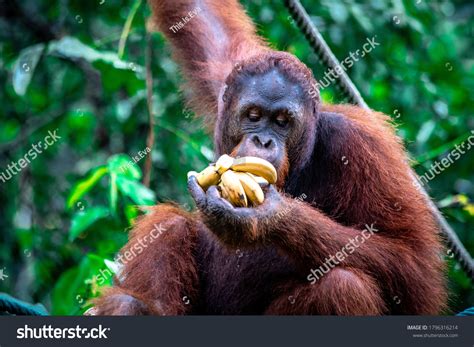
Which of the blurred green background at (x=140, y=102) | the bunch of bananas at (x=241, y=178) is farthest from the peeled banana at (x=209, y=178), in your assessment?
the blurred green background at (x=140, y=102)

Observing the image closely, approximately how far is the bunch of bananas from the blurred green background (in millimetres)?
1999

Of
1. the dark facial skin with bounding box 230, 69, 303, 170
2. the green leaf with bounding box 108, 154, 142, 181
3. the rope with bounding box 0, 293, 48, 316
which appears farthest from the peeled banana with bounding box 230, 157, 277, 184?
the green leaf with bounding box 108, 154, 142, 181

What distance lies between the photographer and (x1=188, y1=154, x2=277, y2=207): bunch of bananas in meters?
3.30

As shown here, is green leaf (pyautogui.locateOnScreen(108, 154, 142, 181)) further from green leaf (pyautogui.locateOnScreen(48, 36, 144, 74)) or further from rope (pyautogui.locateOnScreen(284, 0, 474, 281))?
rope (pyautogui.locateOnScreen(284, 0, 474, 281))

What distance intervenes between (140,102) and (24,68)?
1.06m

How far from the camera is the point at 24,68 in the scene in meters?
5.12

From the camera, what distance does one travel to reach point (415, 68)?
246 inches

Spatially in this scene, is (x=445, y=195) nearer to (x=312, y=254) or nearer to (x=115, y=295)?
(x=312, y=254)

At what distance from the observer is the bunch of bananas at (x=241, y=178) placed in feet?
10.8

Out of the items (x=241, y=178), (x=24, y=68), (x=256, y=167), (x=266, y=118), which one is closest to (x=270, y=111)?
(x=266, y=118)

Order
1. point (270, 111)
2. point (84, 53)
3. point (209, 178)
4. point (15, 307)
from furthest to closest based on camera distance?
1. point (84, 53)
2. point (270, 111)
3. point (209, 178)
4. point (15, 307)

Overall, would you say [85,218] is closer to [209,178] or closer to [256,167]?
[209,178]

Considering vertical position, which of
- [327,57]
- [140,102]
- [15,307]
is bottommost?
[140,102]

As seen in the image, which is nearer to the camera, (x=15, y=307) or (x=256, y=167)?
(x=15, y=307)
